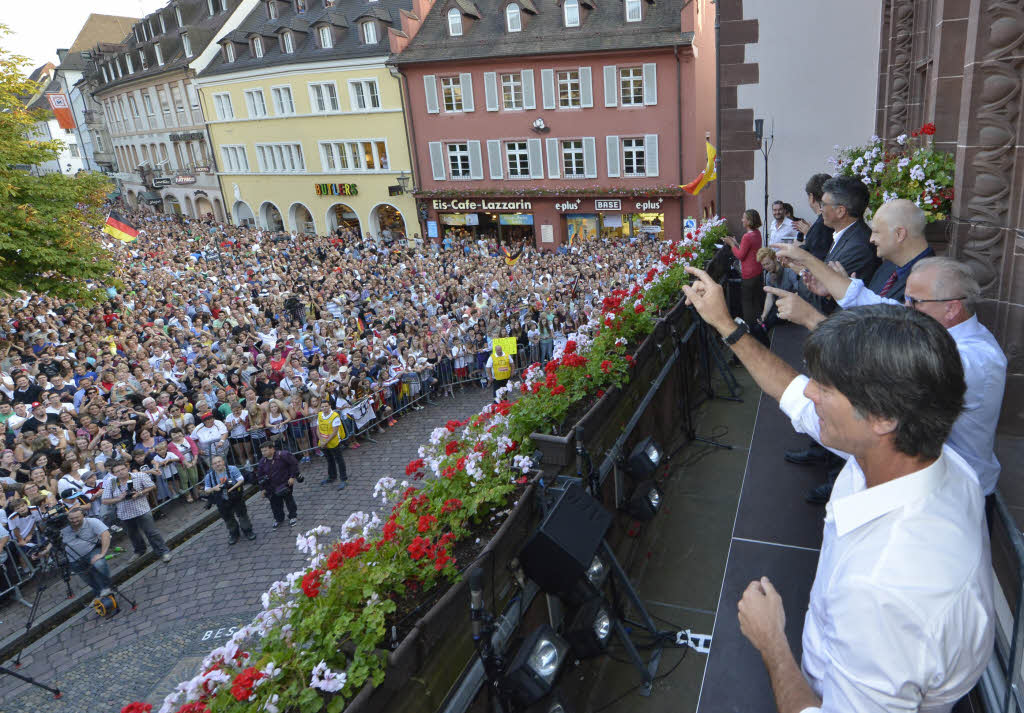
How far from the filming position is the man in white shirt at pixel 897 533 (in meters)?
1.47

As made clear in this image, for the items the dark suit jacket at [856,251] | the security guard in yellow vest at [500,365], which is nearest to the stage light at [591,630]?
the dark suit jacket at [856,251]

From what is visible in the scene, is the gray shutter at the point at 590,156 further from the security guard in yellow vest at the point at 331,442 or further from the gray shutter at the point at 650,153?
the security guard in yellow vest at the point at 331,442

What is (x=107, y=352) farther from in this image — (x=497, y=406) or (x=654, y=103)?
(x=654, y=103)

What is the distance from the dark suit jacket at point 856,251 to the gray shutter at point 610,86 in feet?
88.8

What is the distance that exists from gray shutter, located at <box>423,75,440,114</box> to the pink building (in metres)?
0.05

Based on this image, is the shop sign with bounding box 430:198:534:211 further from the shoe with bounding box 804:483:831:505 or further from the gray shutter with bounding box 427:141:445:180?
the shoe with bounding box 804:483:831:505

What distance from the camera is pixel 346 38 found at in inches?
1460

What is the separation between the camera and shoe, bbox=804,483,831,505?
4.95 metres

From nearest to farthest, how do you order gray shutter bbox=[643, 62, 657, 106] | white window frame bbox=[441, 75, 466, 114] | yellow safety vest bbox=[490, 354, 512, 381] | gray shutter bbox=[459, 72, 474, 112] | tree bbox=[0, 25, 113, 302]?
yellow safety vest bbox=[490, 354, 512, 381]
tree bbox=[0, 25, 113, 302]
gray shutter bbox=[643, 62, 657, 106]
gray shutter bbox=[459, 72, 474, 112]
white window frame bbox=[441, 75, 466, 114]

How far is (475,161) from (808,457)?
30893 millimetres

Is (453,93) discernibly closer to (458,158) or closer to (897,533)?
(458,158)

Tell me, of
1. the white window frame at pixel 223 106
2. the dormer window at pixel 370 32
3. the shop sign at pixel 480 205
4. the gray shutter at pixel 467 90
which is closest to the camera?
the gray shutter at pixel 467 90

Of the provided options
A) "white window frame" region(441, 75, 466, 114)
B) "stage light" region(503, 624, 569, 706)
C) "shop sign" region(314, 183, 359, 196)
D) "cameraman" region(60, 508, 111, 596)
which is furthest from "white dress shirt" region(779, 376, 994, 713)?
"shop sign" region(314, 183, 359, 196)

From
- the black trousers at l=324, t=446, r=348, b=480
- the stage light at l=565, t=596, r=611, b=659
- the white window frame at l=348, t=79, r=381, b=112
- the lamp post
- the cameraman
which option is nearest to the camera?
the stage light at l=565, t=596, r=611, b=659
